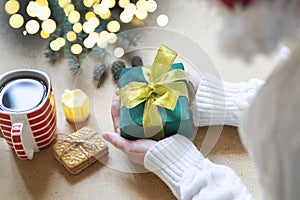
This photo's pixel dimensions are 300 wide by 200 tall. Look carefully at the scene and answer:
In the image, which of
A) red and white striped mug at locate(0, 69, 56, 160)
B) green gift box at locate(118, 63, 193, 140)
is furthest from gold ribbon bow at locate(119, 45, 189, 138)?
red and white striped mug at locate(0, 69, 56, 160)

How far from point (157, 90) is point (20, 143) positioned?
0.23m

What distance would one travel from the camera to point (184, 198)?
66 cm

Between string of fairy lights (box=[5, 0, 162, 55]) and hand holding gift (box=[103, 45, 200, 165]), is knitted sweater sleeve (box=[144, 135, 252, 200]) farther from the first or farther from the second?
string of fairy lights (box=[5, 0, 162, 55])

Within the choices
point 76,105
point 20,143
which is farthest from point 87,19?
point 20,143

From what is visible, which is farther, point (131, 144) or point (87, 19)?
point (87, 19)

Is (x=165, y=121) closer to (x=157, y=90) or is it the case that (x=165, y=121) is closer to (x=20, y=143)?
(x=157, y=90)

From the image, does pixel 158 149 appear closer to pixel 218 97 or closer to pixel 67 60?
pixel 218 97

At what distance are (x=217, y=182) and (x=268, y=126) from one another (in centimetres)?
34

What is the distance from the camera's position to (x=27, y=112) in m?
0.71

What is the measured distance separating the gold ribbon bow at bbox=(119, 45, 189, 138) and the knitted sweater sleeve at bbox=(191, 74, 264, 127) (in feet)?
0.11

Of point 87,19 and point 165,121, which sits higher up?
point 87,19

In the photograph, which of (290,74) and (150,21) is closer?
(290,74)

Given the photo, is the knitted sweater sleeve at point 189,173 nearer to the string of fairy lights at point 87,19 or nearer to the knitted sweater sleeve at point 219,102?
the knitted sweater sleeve at point 219,102

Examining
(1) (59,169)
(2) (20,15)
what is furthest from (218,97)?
(2) (20,15)
